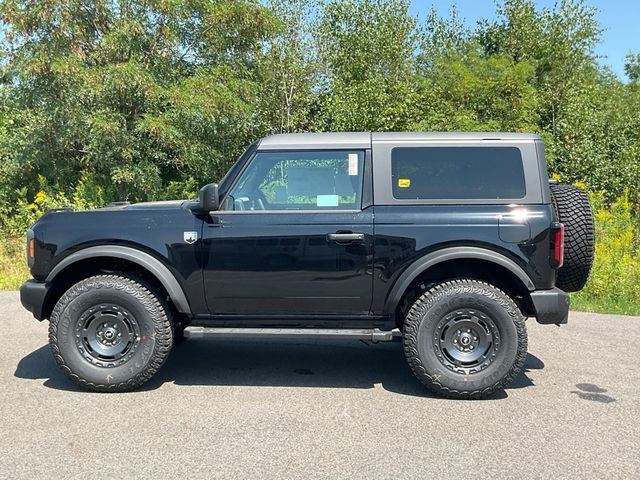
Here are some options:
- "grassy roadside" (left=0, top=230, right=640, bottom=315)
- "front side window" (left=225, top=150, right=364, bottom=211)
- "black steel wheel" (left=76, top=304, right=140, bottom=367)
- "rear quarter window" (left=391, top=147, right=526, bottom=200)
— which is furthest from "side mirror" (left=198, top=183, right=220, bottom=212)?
"grassy roadside" (left=0, top=230, right=640, bottom=315)

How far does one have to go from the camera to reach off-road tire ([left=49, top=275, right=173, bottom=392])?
4.49 metres

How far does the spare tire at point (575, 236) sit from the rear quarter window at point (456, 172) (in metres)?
0.49

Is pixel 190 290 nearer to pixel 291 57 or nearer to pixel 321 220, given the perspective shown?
pixel 321 220

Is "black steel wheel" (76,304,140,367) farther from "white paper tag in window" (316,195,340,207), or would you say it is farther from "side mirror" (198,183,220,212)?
"white paper tag in window" (316,195,340,207)

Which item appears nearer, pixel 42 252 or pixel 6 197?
pixel 42 252

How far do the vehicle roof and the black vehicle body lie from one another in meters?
0.01

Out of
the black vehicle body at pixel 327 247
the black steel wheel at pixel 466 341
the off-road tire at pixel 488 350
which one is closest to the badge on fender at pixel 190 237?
the black vehicle body at pixel 327 247

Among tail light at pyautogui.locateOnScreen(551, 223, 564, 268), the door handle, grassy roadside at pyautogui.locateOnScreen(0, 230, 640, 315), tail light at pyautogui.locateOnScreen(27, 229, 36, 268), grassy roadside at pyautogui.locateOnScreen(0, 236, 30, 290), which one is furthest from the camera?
grassy roadside at pyautogui.locateOnScreen(0, 236, 30, 290)

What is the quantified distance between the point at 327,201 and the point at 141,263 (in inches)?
58.7

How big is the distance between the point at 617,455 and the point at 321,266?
7.39 feet

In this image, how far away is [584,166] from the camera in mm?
17297

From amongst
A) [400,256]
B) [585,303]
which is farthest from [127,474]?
→ [585,303]

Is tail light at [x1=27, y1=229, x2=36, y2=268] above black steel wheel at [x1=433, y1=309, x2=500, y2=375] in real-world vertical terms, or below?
above

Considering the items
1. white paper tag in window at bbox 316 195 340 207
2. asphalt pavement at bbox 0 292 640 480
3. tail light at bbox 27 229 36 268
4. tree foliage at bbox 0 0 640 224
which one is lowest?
asphalt pavement at bbox 0 292 640 480
